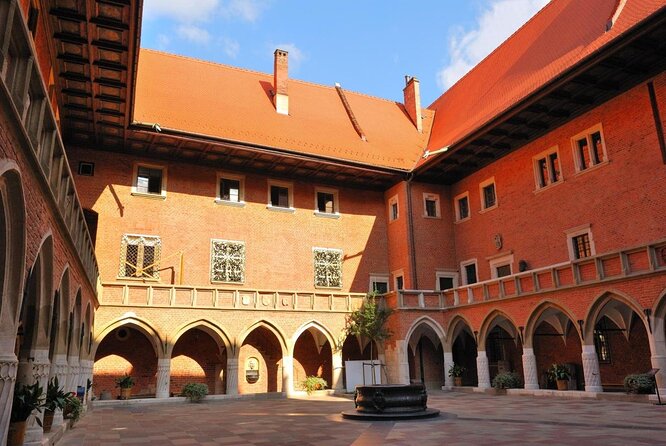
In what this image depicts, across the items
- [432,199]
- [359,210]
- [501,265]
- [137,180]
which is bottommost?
[501,265]

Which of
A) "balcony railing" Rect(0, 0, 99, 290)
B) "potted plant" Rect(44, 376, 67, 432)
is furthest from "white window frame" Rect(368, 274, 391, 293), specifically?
"balcony railing" Rect(0, 0, 99, 290)

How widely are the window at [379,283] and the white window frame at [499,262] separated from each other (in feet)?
17.2

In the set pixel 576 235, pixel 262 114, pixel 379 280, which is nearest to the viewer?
pixel 576 235

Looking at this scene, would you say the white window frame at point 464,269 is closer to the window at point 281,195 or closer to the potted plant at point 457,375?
the potted plant at point 457,375

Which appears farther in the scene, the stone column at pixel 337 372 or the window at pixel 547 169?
the stone column at pixel 337 372

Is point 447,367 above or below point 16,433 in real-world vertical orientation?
above

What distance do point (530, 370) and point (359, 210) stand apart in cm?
1161

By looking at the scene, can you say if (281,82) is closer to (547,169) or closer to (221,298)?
(221,298)

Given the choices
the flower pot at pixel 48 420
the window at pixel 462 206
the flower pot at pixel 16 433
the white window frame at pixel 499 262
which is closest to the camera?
the flower pot at pixel 16 433

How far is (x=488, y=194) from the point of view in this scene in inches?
992

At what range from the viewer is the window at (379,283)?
26.6m

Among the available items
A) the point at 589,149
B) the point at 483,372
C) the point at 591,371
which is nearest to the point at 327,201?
the point at 483,372

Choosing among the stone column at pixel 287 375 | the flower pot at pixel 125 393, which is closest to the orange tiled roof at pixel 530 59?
the stone column at pixel 287 375

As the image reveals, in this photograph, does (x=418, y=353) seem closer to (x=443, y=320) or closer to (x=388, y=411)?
(x=443, y=320)
